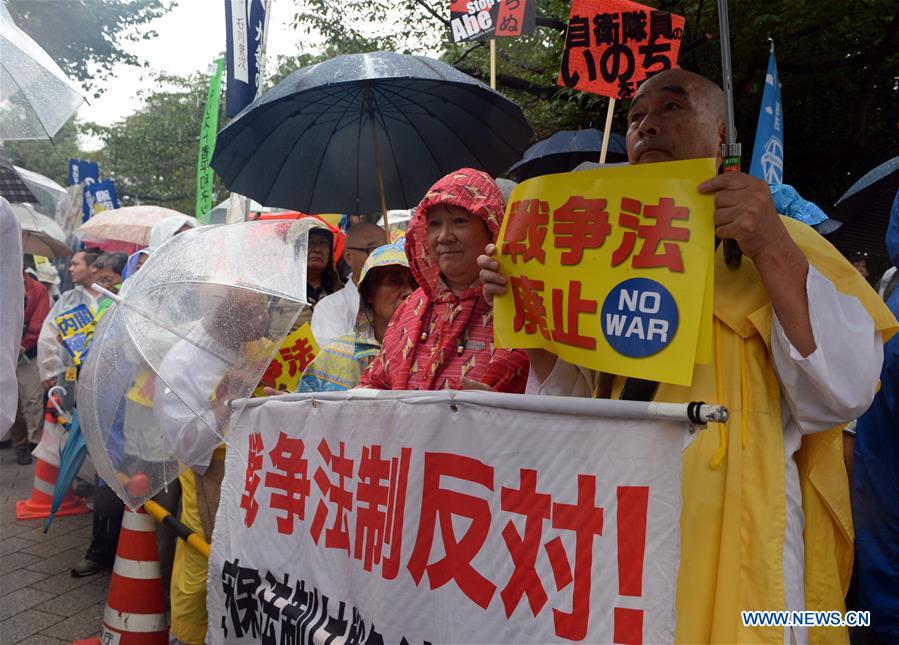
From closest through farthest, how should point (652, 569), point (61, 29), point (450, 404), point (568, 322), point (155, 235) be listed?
point (652, 569), point (568, 322), point (450, 404), point (155, 235), point (61, 29)

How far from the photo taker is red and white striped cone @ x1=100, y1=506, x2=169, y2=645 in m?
3.43

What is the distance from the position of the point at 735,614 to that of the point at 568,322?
0.74m

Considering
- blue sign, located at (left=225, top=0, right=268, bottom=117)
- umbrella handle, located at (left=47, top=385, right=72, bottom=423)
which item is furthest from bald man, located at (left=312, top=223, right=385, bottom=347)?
umbrella handle, located at (left=47, top=385, right=72, bottom=423)

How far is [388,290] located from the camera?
3.36m

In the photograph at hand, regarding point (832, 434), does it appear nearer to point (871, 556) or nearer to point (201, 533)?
point (871, 556)

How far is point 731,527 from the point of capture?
5.58 feet

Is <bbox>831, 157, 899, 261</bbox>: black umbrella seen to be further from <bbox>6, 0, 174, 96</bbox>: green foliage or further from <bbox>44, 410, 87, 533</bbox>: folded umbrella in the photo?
<bbox>6, 0, 174, 96</bbox>: green foliage

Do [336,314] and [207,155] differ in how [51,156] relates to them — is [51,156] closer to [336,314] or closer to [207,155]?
[207,155]

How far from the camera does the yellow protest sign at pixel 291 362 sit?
3.27 meters

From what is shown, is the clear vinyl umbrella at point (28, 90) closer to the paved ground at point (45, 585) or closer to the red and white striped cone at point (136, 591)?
the red and white striped cone at point (136, 591)

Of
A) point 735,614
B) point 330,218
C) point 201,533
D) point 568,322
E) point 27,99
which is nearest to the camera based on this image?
point 735,614

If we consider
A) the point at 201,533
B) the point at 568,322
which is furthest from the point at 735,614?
the point at 201,533

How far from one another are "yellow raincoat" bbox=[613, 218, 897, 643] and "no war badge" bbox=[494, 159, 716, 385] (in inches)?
9.6

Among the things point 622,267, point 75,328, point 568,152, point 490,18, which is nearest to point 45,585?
point 75,328
